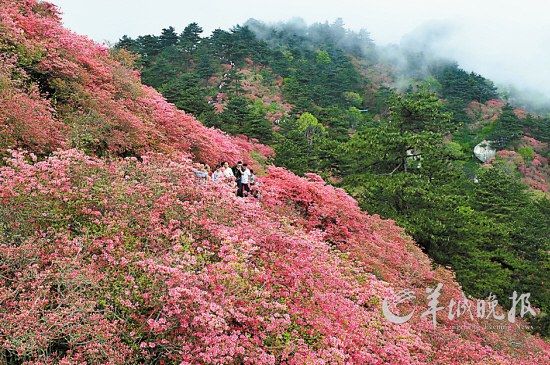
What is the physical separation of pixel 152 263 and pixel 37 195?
2.14 meters

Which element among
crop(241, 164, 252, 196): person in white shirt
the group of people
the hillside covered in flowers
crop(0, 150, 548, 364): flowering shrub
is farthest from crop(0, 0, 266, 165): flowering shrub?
crop(241, 164, 252, 196): person in white shirt

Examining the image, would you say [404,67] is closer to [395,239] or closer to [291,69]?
[291,69]

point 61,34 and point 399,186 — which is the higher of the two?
point 399,186

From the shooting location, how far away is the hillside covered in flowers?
5.57m

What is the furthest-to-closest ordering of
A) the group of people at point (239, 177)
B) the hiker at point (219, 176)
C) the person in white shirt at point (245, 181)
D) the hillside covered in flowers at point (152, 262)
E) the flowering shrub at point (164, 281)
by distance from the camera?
1. the person in white shirt at point (245, 181)
2. the group of people at point (239, 177)
3. the hiker at point (219, 176)
4. the hillside covered in flowers at point (152, 262)
5. the flowering shrub at point (164, 281)

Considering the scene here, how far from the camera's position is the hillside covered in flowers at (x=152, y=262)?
557 cm

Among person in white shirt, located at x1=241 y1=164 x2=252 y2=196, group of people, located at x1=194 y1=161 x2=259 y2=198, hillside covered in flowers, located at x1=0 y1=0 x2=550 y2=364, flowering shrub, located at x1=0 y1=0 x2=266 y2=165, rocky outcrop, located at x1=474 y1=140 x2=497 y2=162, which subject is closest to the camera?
hillside covered in flowers, located at x1=0 y1=0 x2=550 y2=364

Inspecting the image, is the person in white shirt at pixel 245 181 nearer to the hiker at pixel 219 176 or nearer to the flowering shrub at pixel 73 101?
the hiker at pixel 219 176

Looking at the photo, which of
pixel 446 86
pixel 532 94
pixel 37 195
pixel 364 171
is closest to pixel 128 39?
pixel 364 171

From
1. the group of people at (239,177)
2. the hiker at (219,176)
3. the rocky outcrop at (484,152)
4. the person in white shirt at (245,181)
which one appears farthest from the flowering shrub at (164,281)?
the rocky outcrop at (484,152)

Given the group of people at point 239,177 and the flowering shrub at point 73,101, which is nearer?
the flowering shrub at point 73,101

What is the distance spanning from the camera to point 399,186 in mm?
19094

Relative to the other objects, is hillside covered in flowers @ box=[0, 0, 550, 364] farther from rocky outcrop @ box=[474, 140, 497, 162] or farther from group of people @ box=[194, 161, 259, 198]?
rocky outcrop @ box=[474, 140, 497, 162]

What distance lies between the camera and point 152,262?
609 centimetres
